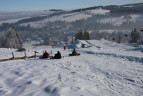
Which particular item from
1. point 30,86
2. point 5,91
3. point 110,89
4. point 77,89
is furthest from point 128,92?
point 5,91

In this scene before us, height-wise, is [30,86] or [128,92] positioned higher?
[30,86]

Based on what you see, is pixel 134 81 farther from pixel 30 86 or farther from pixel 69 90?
pixel 30 86

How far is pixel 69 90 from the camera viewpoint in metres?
7.47

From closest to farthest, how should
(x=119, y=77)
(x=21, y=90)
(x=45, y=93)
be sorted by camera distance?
1. (x=45, y=93)
2. (x=21, y=90)
3. (x=119, y=77)

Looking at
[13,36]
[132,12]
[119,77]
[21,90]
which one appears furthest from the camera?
[132,12]

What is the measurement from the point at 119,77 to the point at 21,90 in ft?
24.2

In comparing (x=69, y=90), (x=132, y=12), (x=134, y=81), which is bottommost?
(x=134, y=81)

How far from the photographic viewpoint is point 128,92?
7.94m

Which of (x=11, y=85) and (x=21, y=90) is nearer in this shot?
(x=21, y=90)

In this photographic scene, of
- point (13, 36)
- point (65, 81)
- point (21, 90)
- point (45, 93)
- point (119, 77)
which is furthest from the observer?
point (13, 36)

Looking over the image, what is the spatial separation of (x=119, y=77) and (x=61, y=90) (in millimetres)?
5487

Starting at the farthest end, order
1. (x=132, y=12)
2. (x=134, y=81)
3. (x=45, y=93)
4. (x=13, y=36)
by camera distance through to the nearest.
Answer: (x=132, y=12)
(x=13, y=36)
(x=134, y=81)
(x=45, y=93)

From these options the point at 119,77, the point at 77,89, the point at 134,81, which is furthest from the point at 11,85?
the point at 134,81

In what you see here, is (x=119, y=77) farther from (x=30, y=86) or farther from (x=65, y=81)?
(x=30, y=86)
